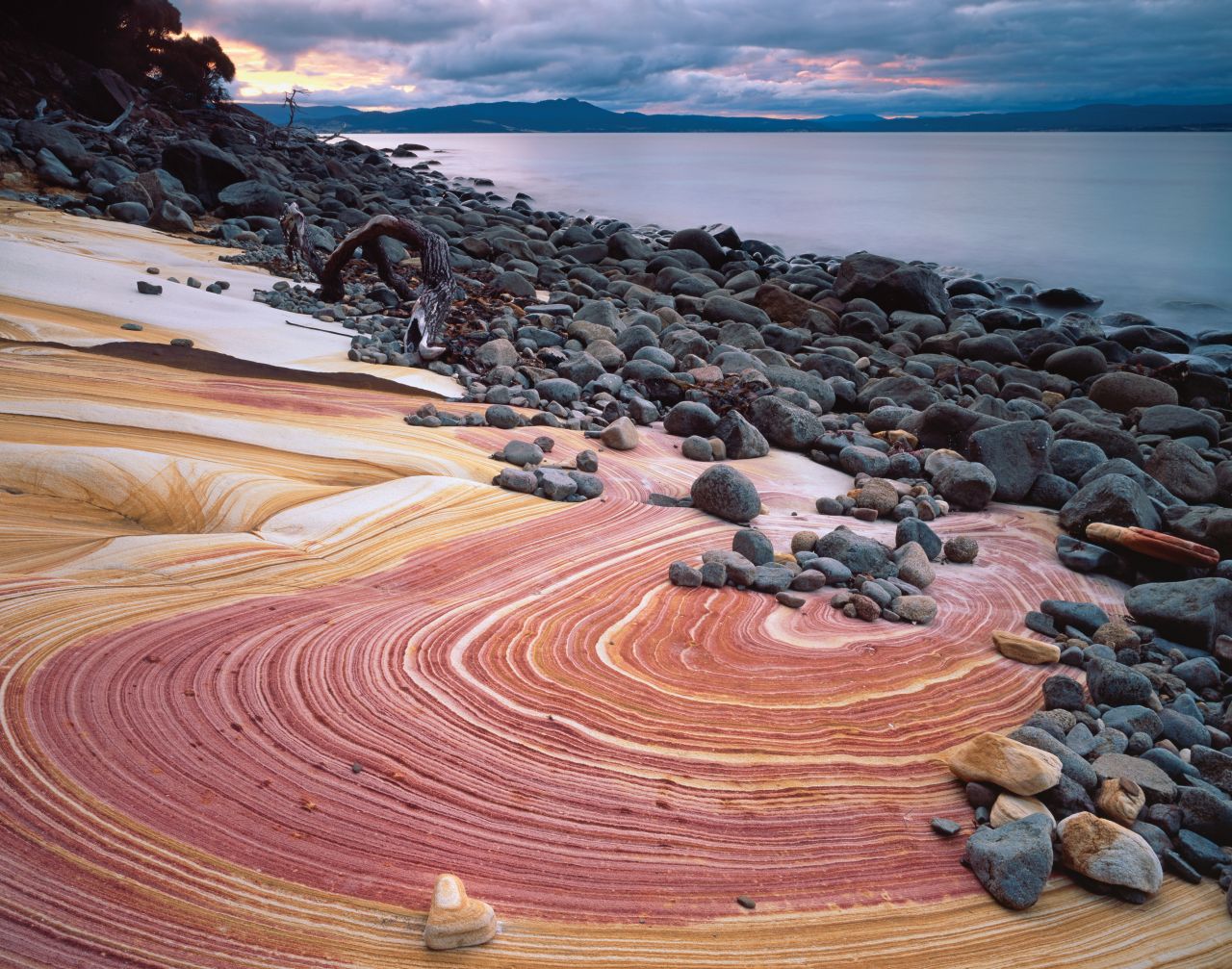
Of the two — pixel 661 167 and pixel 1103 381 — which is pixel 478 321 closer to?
pixel 1103 381

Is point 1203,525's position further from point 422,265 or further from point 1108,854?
point 422,265

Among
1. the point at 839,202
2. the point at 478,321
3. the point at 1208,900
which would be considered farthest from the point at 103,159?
the point at 839,202

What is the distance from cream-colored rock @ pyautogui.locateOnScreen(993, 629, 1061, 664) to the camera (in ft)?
9.32

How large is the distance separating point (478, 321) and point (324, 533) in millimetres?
3936

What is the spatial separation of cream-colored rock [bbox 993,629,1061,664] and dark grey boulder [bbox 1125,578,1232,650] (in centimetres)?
61

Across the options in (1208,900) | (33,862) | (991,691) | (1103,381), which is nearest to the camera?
(33,862)

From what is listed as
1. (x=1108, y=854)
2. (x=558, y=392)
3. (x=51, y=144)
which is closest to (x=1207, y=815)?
(x=1108, y=854)

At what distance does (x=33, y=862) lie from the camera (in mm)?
1386

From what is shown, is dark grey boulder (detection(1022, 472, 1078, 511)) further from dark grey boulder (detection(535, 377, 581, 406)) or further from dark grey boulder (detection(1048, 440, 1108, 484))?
dark grey boulder (detection(535, 377, 581, 406))

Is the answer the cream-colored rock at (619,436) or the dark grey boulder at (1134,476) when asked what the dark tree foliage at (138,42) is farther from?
the dark grey boulder at (1134,476)

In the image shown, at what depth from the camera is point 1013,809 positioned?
6.35ft

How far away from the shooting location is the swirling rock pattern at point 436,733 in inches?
58.1

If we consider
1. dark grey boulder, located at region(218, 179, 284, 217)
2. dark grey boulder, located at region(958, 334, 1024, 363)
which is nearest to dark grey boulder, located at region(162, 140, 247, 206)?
dark grey boulder, located at region(218, 179, 284, 217)

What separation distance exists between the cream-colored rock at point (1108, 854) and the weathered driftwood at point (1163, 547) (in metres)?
2.21
